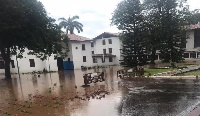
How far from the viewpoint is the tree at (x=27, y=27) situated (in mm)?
21031

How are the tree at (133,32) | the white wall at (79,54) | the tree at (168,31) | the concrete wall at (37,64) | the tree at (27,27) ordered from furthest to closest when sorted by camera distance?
the white wall at (79,54)
the concrete wall at (37,64)
the tree at (168,31)
the tree at (133,32)
the tree at (27,27)

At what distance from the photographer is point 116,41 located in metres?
53.0

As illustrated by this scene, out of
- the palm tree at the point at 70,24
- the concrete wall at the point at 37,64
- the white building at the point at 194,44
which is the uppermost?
the palm tree at the point at 70,24

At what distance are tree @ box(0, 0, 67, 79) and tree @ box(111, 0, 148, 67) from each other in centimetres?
987

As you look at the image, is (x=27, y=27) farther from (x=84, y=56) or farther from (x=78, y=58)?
(x=84, y=56)

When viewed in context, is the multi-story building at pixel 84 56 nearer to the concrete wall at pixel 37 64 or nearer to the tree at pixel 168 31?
the concrete wall at pixel 37 64

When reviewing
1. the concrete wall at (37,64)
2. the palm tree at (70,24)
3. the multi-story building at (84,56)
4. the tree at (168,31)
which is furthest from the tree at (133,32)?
the palm tree at (70,24)

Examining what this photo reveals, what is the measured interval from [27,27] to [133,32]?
581 inches

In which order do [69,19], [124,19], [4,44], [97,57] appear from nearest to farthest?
[4,44] → [124,19] → [97,57] → [69,19]

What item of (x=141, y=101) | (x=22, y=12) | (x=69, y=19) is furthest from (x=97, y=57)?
(x=141, y=101)

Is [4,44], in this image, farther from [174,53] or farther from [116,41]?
[116,41]

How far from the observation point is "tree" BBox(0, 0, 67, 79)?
21.0 meters

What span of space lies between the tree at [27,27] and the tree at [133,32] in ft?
32.4

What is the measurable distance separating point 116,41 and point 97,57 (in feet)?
22.5
